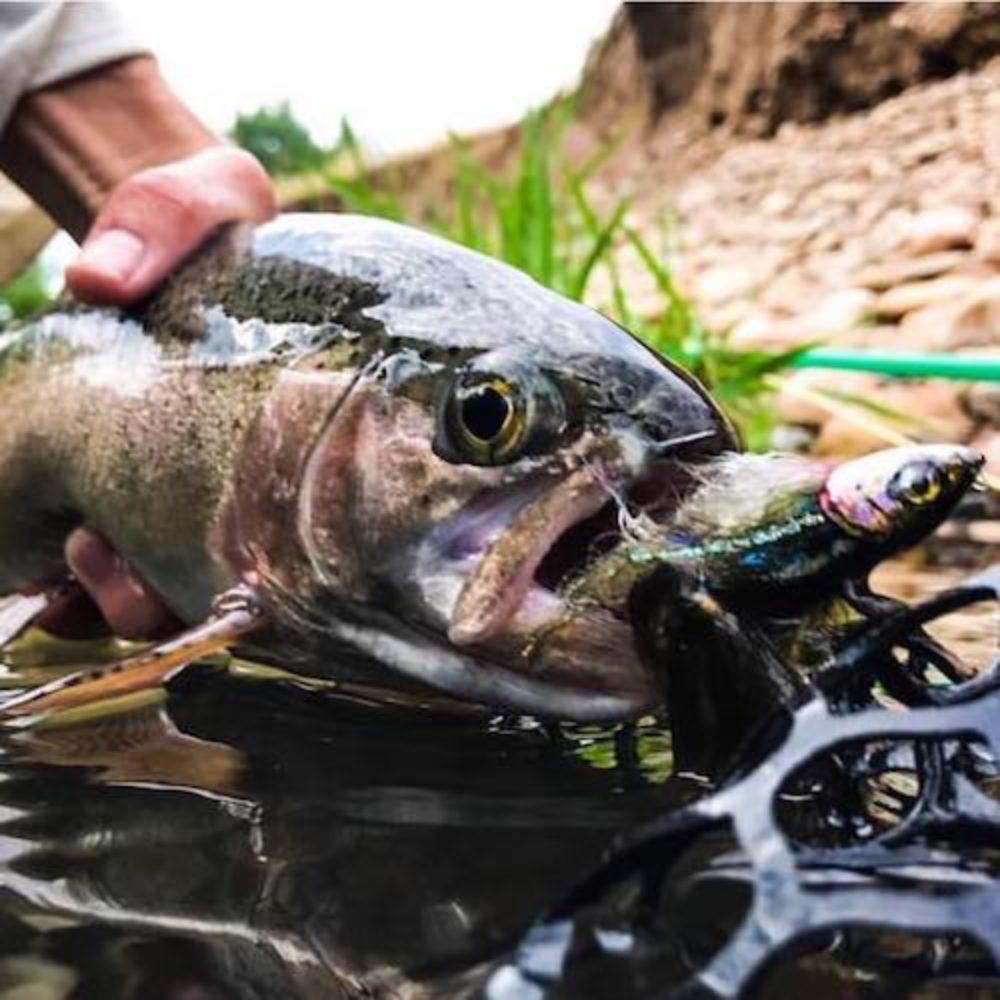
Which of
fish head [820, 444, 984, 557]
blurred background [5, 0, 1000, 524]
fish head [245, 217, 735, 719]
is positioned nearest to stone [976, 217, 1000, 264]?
blurred background [5, 0, 1000, 524]

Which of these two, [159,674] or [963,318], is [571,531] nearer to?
[159,674]

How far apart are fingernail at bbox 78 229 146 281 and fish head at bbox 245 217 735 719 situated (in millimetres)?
414

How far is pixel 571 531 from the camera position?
49.8 inches

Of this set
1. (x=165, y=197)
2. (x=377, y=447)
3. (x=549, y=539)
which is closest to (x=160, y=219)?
(x=165, y=197)

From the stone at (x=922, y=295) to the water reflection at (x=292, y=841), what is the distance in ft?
14.9

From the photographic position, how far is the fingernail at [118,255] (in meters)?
1.80

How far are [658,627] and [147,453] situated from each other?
0.71 m

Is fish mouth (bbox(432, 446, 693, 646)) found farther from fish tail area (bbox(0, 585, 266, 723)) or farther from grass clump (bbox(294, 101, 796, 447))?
grass clump (bbox(294, 101, 796, 447))

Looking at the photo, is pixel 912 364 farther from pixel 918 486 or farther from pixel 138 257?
pixel 918 486

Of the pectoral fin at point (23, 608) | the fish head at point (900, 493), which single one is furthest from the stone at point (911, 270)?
the fish head at point (900, 493)

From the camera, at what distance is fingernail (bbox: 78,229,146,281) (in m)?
1.80

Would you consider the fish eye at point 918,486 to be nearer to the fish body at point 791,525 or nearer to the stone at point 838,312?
the fish body at point 791,525

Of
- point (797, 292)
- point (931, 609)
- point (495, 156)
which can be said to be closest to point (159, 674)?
point (931, 609)

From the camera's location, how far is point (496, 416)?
4.30ft
